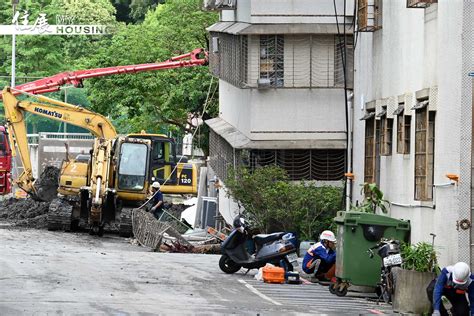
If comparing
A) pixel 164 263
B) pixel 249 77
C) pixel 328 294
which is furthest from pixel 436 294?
pixel 249 77

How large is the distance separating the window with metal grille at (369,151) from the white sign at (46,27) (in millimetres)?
54360

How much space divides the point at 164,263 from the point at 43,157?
4417 cm

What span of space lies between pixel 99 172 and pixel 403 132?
61.3ft

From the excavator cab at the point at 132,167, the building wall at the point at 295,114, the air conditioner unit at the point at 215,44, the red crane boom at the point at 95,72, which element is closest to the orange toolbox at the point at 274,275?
the building wall at the point at 295,114

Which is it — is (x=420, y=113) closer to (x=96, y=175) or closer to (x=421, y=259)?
(x=421, y=259)

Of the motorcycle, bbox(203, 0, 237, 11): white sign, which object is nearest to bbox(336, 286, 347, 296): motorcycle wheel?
the motorcycle

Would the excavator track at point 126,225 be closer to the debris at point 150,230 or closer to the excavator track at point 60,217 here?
the debris at point 150,230

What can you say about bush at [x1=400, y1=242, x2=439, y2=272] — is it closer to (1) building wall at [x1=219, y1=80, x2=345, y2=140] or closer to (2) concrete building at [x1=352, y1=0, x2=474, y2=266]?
(2) concrete building at [x1=352, y1=0, x2=474, y2=266]

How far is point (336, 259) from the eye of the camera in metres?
26.4

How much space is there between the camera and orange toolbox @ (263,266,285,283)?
28234 millimetres

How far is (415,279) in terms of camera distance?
22719 millimetres

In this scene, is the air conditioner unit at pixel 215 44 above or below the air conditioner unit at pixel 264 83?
above

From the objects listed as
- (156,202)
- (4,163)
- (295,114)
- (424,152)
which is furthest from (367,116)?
(4,163)

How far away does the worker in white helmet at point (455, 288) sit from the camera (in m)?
20.3
